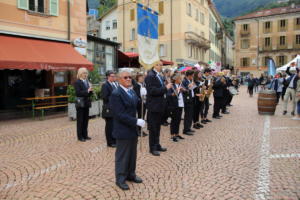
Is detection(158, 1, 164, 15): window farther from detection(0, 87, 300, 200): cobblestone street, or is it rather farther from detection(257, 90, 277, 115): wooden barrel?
detection(0, 87, 300, 200): cobblestone street

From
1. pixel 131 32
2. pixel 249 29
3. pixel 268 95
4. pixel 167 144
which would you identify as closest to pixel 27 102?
pixel 167 144

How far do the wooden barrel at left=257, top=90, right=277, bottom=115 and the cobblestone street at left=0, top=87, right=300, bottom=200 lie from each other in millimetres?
2888

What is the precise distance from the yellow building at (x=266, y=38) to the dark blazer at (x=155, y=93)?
54466mm

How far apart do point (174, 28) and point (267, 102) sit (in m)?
26.2

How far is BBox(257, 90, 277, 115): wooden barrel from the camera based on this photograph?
11281 millimetres

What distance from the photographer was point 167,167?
17.1ft

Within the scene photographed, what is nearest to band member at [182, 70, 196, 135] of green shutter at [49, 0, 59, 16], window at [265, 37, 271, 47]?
green shutter at [49, 0, 59, 16]

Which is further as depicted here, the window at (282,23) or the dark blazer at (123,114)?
the window at (282,23)

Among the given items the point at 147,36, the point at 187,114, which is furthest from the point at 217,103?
the point at 147,36

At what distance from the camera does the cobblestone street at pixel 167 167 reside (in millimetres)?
4113

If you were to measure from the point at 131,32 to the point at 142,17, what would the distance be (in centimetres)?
3376

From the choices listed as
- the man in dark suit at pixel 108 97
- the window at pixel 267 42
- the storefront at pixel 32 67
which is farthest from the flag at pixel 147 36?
the window at pixel 267 42

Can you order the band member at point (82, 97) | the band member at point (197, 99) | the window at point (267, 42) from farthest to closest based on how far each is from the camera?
the window at point (267, 42)
the band member at point (197, 99)
the band member at point (82, 97)

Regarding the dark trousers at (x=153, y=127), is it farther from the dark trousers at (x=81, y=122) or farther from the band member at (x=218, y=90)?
the band member at (x=218, y=90)
